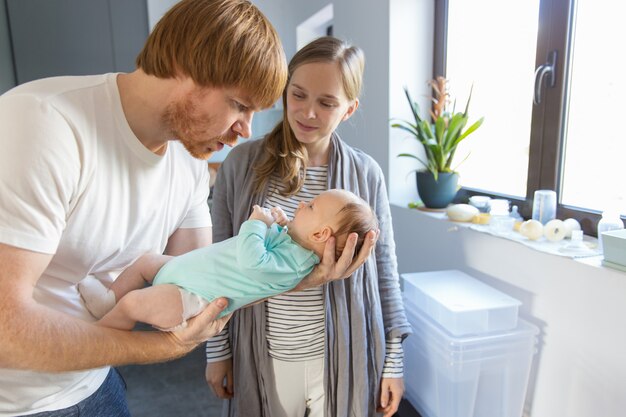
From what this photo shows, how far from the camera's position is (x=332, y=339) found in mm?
1162

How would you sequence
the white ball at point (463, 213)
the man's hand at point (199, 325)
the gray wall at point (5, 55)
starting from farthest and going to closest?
1. the gray wall at point (5, 55)
2. the white ball at point (463, 213)
3. the man's hand at point (199, 325)

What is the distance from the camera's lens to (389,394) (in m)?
1.23

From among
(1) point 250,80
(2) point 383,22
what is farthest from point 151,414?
(2) point 383,22

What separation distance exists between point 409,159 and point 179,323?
1829 mm

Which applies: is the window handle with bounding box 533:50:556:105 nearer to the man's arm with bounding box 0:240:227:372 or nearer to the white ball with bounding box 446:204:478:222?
the white ball with bounding box 446:204:478:222

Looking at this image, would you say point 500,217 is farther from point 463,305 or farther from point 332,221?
point 332,221

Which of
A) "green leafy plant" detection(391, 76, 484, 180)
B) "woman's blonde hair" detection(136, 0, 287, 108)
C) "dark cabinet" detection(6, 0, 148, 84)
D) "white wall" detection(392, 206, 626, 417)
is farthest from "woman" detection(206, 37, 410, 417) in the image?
"dark cabinet" detection(6, 0, 148, 84)

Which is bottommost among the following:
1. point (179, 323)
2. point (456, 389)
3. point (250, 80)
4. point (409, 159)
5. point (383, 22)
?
point (456, 389)

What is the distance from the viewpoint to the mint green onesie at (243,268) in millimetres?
925

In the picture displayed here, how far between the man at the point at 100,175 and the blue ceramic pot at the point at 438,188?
4.61 ft

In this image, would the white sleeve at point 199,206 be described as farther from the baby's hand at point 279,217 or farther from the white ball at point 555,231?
the white ball at point 555,231

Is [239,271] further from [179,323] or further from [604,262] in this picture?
[604,262]

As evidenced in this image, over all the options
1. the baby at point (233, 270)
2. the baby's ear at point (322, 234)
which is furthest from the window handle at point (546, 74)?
the baby's ear at point (322, 234)

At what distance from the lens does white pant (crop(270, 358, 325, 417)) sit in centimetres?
118
